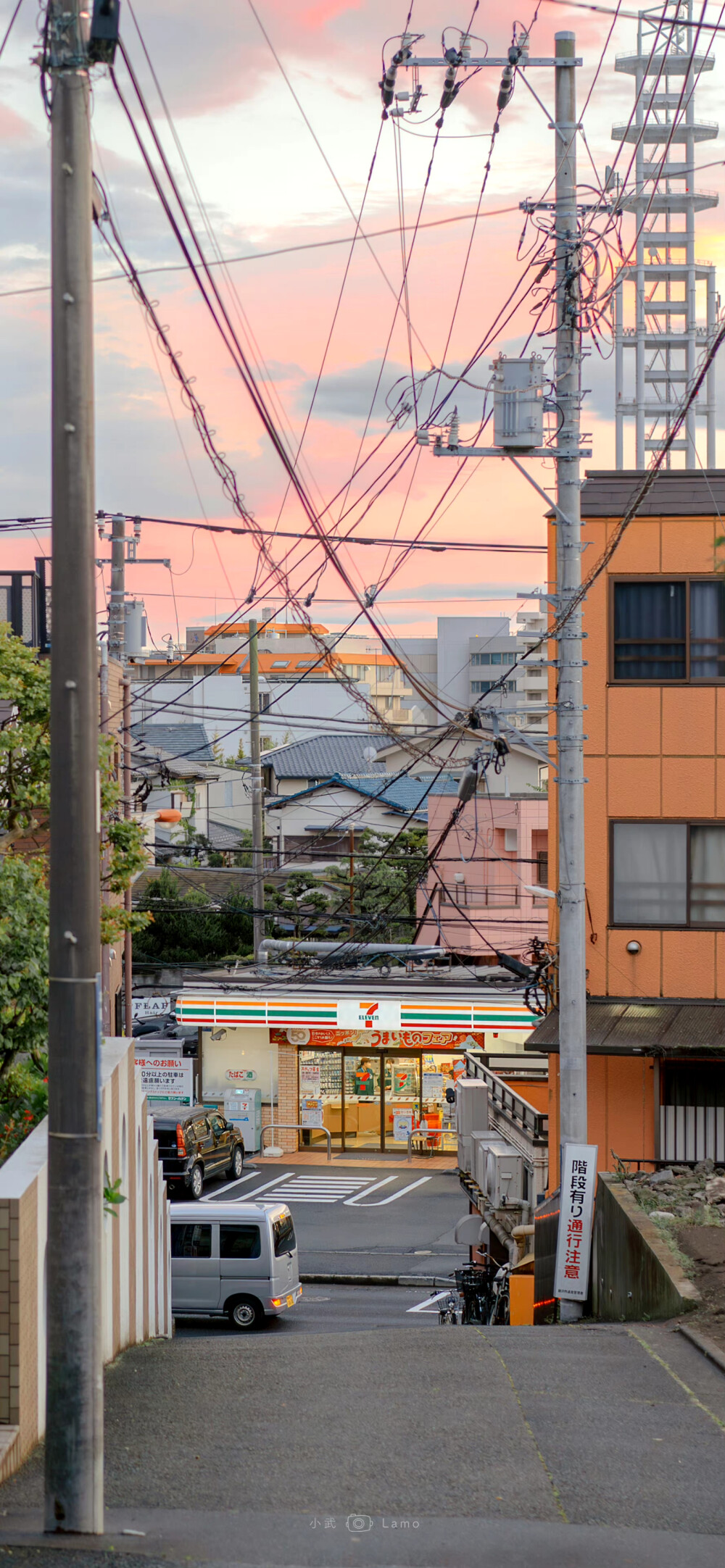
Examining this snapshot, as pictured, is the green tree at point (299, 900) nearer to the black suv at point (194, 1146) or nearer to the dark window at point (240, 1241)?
the black suv at point (194, 1146)

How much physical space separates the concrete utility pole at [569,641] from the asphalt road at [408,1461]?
397 cm

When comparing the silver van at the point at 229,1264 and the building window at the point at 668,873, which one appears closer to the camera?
the building window at the point at 668,873

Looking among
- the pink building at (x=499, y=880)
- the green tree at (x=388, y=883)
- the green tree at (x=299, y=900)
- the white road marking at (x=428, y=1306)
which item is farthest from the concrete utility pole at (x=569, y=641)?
the green tree at (x=299, y=900)

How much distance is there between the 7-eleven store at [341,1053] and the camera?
32531 millimetres

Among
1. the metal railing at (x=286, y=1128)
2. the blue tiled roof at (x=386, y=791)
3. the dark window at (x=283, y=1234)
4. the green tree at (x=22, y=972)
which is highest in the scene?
the blue tiled roof at (x=386, y=791)

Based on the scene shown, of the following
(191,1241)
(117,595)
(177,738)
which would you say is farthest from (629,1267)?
(177,738)

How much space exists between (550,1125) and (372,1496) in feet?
41.3

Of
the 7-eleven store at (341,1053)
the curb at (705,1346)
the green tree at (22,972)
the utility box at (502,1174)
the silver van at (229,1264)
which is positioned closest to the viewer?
the curb at (705,1346)

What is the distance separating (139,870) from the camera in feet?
51.5

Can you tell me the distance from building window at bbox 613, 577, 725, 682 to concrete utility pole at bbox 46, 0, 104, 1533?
13194 mm

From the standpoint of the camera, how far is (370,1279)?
2233cm

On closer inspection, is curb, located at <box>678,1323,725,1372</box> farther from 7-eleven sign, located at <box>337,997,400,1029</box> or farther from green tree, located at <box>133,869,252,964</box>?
green tree, located at <box>133,869,252,964</box>

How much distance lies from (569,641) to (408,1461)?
8.58 meters

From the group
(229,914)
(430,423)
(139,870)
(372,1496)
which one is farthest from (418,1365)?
(229,914)
